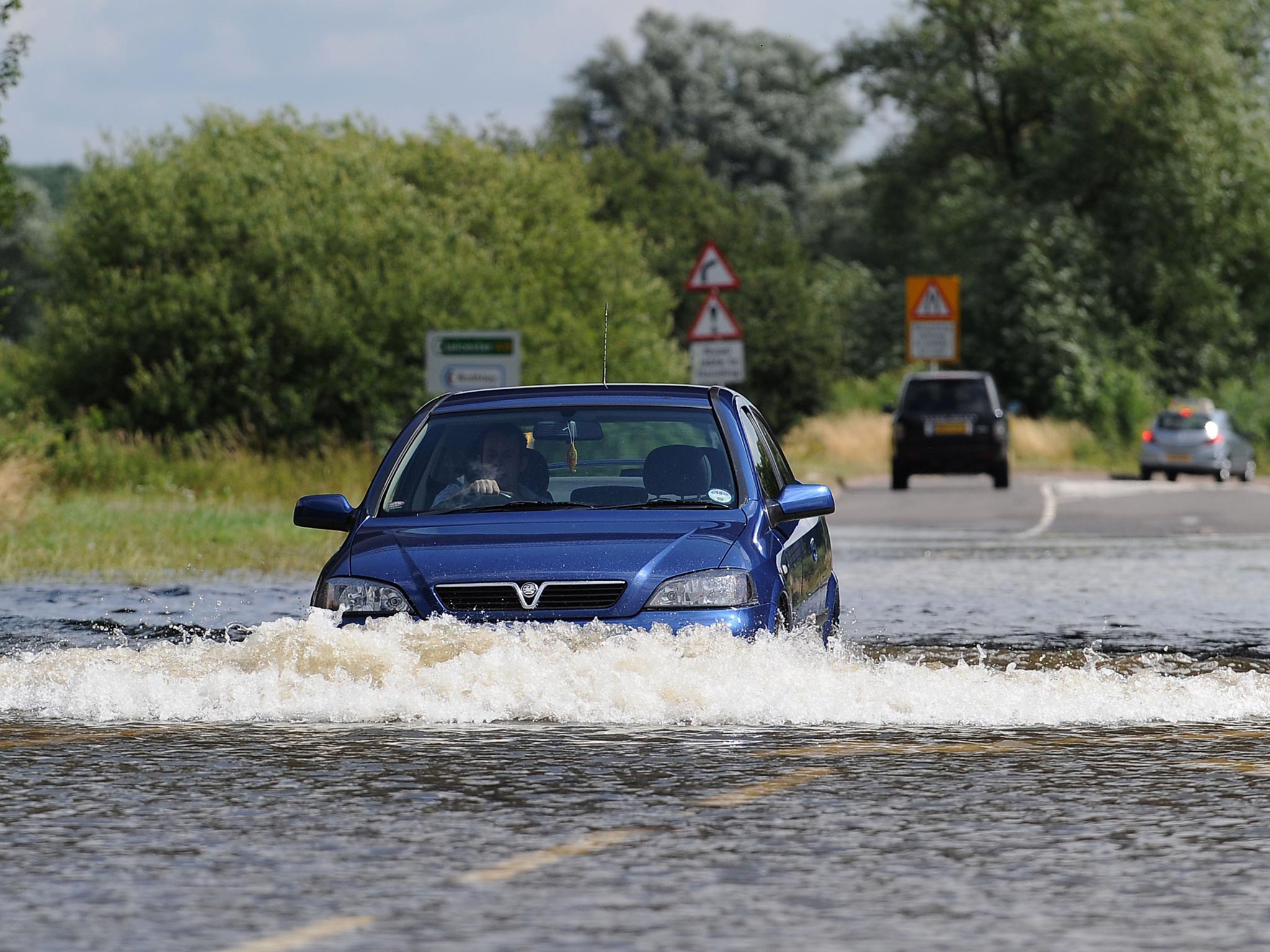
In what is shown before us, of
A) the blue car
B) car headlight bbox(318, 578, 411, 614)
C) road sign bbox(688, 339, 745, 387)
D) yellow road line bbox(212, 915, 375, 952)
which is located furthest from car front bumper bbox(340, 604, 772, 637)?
road sign bbox(688, 339, 745, 387)

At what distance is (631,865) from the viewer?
6.64 m

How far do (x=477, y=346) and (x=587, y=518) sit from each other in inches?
629

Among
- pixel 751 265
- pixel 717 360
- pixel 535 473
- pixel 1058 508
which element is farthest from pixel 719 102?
pixel 535 473

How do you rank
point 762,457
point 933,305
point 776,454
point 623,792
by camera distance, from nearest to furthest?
point 623,792, point 762,457, point 776,454, point 933,305

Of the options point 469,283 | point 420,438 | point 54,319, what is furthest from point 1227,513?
point 420,438

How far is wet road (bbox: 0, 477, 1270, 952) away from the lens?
5988 mm

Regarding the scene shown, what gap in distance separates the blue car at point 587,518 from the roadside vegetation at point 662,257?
8.32m

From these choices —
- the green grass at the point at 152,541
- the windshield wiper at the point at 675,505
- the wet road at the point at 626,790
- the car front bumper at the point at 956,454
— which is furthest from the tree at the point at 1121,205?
the windshield wiper at the point at 675,505

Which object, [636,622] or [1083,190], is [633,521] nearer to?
[636,622]

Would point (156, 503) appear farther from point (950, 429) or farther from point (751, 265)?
point (751, 265)

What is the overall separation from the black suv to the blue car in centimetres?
2596

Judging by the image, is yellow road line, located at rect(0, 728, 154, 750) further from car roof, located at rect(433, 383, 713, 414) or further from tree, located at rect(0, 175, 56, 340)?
tree, located at rect(0, 175, 56, 340)

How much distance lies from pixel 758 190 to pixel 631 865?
83765 mm

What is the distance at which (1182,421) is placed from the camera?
144 feet
